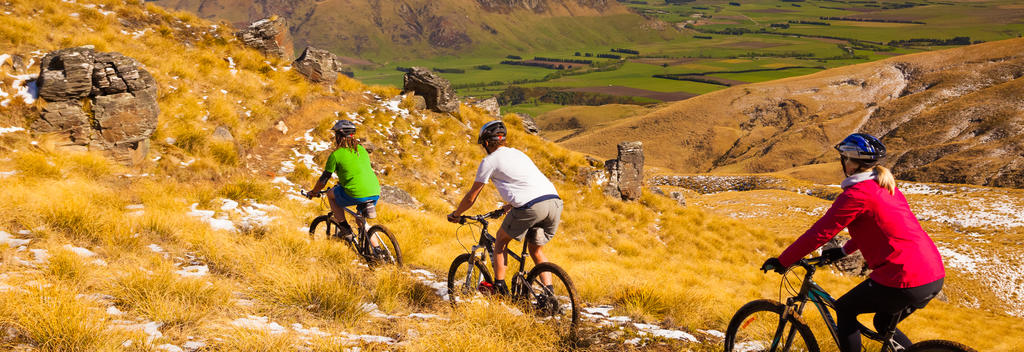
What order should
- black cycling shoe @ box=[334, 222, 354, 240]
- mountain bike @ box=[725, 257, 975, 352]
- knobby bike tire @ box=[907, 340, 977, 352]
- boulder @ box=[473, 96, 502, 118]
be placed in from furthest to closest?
boulder @ box=[473, 96, 502, 118]
black cycling shoe @ box=[334, 222, 354, 240]
mountain bike @ box=[725, 257, 975, 352]
knobby bike tire @ box=[907, 340, 977, 352]

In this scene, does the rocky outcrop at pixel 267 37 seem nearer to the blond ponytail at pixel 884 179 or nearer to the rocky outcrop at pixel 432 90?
the rocky outcrop at pixel 432 90

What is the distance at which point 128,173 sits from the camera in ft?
41.1

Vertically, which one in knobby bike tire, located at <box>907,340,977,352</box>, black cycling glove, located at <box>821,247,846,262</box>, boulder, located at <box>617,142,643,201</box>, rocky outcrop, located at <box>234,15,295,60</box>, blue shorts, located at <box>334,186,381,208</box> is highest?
rocky outcrop, located at <box>234,15,295,60</box>

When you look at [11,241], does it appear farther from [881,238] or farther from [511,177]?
[881,238]

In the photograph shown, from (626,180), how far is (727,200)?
20181 mm

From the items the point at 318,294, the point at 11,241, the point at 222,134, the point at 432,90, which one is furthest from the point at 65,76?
the point at 432,90

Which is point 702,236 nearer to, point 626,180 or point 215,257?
point 626,180

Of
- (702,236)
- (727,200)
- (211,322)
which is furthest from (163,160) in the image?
(727,200)

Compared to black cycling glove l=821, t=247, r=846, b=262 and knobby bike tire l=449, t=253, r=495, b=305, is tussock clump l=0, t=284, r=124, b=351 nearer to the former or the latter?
knobby bike tire l=449, t=253, r=495, b=305

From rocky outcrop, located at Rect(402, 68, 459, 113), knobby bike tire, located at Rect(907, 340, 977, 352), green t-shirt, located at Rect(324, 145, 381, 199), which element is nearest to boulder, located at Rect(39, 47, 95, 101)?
green t-shirt, located at Rect(324, 145, 381, 199)

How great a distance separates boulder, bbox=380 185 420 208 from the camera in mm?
16172

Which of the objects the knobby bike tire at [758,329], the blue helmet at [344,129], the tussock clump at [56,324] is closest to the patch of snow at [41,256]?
the tussock clump at [56,324]

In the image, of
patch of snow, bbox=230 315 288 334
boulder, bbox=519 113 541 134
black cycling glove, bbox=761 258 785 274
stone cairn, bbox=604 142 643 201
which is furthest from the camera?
boulder, bbox=519 113 541 134

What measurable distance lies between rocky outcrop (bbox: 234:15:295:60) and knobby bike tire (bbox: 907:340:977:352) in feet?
90.0
